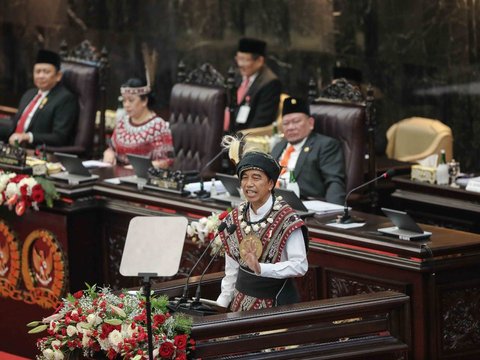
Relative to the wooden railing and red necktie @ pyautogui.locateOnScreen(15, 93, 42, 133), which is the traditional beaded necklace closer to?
the wooden railing

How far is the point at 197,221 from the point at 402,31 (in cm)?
295

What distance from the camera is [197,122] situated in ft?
27.6

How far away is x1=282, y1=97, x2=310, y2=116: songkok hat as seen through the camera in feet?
24.1

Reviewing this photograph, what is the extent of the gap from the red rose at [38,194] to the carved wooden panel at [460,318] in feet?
8.50

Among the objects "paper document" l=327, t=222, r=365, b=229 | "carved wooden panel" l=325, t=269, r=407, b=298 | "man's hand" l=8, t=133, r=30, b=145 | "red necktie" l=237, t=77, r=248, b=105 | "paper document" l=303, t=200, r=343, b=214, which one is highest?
"red necktie" l=237, t=77, r=248, b=105

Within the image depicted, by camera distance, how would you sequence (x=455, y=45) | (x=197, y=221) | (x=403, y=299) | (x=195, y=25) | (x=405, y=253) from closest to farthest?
(x=403, y=299) → (x=405, y=253) → (x=197, y=221) → (x=455, y=45) → (x=195, y=25)

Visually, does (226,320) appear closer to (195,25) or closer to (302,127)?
(302,127)

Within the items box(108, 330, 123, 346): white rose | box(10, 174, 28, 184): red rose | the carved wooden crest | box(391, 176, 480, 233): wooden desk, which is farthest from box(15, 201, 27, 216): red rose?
box(108, 330, 123, 346): white rose

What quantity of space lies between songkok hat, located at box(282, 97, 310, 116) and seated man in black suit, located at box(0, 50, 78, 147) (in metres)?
2.24

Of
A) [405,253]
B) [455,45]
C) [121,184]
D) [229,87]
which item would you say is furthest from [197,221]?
[455,45]

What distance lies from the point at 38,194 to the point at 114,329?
2.98 meters

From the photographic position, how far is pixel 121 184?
7668mm

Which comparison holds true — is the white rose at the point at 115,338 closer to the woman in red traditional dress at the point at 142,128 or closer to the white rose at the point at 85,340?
the white rose at the point at 85,340

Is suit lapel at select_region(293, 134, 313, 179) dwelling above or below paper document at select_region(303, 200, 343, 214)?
above
